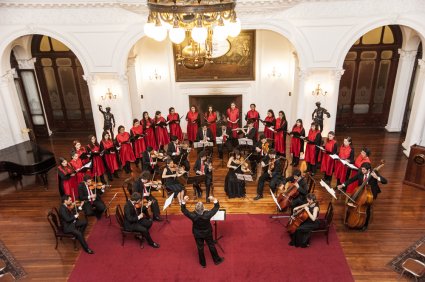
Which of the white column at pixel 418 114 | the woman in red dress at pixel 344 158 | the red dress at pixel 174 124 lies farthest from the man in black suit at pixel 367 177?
the red dress at pixel 174 124

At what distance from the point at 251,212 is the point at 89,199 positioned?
3.95m

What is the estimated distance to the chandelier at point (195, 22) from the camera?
4.00 meters

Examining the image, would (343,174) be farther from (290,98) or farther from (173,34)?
(173,34)

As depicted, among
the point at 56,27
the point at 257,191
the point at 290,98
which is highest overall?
the point at 56,27

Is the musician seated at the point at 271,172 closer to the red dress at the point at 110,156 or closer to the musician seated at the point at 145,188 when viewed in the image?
the musician seated at the point at 145,188

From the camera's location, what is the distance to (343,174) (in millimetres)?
9461

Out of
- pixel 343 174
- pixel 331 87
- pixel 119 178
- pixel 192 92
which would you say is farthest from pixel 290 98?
pixel 119 178

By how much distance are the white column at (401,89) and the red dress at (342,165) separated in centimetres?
537

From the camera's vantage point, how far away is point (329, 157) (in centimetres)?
991

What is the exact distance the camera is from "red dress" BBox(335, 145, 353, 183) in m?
9.26

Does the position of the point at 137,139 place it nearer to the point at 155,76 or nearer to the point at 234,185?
the point at 155,76

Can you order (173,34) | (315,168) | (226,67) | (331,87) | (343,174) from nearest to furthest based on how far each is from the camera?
(173,34)
(343,174)
(315,168)
(331,87)
(226,67)

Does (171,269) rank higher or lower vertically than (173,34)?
lower

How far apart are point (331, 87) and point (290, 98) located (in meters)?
2.34
